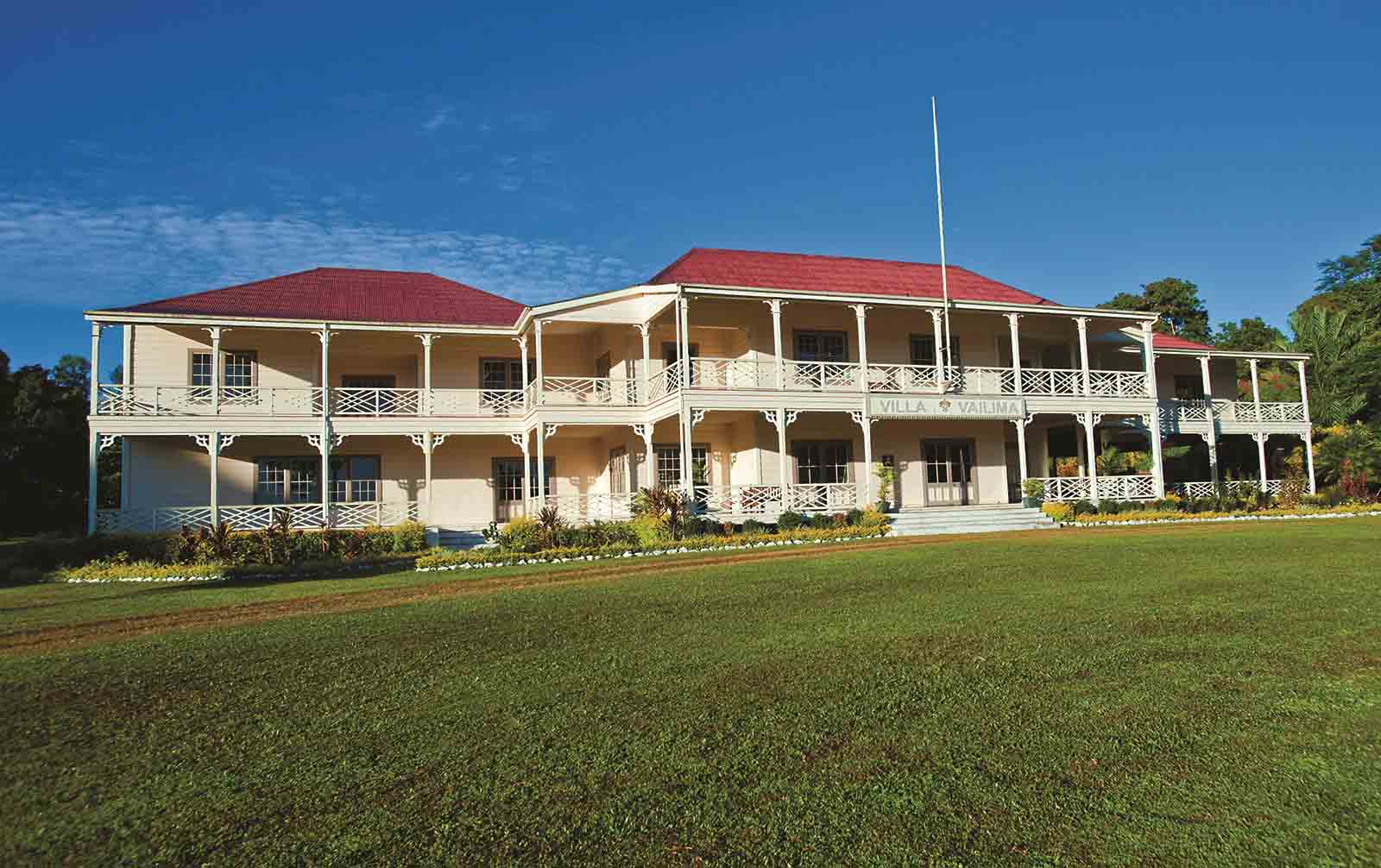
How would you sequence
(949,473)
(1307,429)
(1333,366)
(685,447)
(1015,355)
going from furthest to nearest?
1. (1333,366)
2. (1307,429)
3. (949,473)
4. (1015,355)
5. (685,447)

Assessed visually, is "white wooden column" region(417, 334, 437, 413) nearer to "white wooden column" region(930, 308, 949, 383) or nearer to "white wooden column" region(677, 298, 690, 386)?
"white wooden column" region(677, 298, 690, 386)

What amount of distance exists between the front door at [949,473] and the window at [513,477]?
1059cm

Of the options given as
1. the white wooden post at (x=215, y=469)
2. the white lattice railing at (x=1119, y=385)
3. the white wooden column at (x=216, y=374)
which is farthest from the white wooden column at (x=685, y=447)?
the white lattice railing at (x=1119, y=385)

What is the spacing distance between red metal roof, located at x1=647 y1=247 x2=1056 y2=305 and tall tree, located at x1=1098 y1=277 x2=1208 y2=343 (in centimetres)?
3023

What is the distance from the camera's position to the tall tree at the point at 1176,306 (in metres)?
53.0

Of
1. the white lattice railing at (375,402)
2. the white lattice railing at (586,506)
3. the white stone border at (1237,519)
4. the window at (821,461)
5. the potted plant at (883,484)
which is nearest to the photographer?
the white stone border at (1237,519)

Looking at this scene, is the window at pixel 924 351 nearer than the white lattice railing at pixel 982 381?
No

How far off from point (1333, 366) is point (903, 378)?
1899 cm

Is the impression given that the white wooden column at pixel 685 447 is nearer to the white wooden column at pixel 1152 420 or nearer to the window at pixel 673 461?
the window at pixel 673 461

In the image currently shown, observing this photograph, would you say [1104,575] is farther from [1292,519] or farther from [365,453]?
[365,453]

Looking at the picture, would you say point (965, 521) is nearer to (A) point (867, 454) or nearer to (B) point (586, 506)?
(A) point (867, 454)

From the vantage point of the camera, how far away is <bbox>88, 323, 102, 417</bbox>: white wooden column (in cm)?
2091

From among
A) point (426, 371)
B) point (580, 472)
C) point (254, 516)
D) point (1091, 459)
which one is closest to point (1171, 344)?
point (1091, 459)

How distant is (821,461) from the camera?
24.9 m
